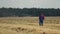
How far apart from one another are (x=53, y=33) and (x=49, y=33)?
1.16ft

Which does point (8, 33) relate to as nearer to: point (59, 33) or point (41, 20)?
point (59, 33)

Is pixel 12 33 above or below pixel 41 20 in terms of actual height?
above

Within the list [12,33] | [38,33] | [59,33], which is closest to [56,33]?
[59,33]

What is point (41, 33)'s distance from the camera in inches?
713

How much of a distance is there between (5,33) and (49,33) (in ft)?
11.2

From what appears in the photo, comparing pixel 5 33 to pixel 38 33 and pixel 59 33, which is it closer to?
pixel 38 33

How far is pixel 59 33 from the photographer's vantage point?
1833cm

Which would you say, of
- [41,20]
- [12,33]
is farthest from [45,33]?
[41,20]

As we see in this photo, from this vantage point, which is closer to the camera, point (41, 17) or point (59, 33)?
point (59, 33)

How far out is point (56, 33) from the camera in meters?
18.3

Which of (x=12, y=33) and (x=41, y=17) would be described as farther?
(x=41, y=17)

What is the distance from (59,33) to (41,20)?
29.8 ft

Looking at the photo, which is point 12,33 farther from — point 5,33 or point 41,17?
point 41,17

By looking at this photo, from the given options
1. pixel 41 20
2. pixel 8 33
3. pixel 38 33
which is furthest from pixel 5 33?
pixel 41 20
